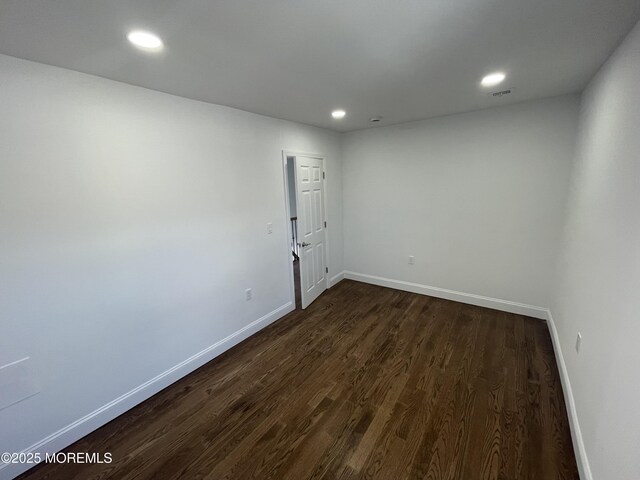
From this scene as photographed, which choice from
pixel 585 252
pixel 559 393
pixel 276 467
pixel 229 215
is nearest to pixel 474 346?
pixel 559 393

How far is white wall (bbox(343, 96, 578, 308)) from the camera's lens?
2891 millimetres

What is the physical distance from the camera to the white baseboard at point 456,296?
10.5ft

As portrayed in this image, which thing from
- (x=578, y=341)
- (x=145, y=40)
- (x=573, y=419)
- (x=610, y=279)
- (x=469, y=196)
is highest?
(x=145, y=40)

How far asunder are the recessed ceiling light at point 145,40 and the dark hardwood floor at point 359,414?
242cm

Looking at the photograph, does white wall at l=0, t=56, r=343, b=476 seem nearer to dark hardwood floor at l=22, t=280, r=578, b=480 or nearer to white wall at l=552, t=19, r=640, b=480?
dark hardwood floor at l=22, t=280, r=578, b=480

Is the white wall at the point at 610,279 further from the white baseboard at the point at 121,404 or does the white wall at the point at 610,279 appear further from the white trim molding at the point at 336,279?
the white trim molding at the point at 336,279

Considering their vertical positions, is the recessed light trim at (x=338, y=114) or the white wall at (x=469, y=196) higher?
the recessed light trim at (x=338, y=114)

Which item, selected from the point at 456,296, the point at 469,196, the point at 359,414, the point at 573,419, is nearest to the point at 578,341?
the point at 573,419

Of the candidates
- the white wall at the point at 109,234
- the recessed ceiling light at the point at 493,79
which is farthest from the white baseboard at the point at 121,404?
the recessed ceiling light at the point at 493,79

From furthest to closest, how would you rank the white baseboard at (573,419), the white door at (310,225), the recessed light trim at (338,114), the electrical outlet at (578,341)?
the white door at (310,225), the recessed light trim at (338,114), the electrical outlet at (578,341), the white baseboard at (573,419)

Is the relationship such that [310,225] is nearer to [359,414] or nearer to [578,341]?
[359,414]

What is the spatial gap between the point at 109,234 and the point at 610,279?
122 inches

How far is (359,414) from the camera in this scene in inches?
77.5

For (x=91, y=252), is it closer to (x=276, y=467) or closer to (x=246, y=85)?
(x=246, y=85)
